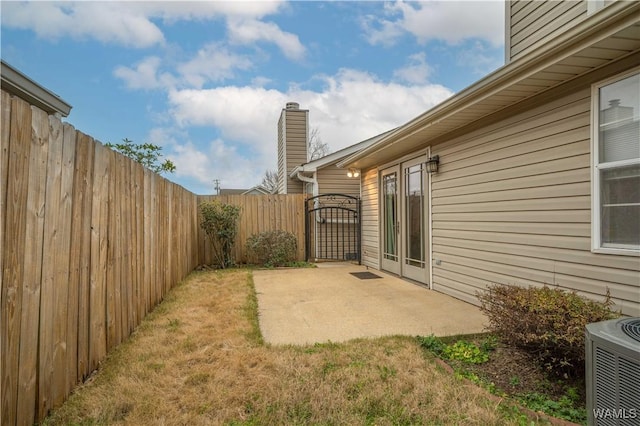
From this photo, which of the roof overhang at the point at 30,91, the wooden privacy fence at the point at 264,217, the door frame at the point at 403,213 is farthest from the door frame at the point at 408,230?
the roof overhang at the point at 30,91

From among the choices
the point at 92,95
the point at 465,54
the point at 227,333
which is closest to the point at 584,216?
the point at 227,333

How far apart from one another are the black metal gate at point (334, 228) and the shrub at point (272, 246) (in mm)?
1083

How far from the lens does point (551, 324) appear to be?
2.27 meters

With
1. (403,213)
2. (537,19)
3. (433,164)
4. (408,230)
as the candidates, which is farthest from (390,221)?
(537,19)

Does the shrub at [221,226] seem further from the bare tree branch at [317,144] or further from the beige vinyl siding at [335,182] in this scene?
Answer: the bare tree branch at [317,144]

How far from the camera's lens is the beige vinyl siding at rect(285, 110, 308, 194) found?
41.3ft

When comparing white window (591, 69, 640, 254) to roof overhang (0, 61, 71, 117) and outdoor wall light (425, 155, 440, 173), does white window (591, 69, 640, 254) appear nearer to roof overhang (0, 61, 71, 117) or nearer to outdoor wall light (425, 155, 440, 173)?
outdoor wall light (425, 155, 440, 173)

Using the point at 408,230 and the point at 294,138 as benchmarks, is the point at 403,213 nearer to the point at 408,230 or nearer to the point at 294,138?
the point at 408,230

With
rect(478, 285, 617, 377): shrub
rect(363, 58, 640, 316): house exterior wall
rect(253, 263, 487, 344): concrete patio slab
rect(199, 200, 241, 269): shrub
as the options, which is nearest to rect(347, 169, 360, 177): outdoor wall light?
rect(199, 200, 241, 269): shrub

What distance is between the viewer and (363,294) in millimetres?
5258

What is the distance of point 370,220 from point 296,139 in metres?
5.54

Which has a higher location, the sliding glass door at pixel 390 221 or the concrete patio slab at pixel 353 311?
the sliding glass door at pixel 390 221

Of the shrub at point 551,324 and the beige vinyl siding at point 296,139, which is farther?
the beige vinyl siding at point 296,139

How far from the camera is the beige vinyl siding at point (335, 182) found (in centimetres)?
1009
